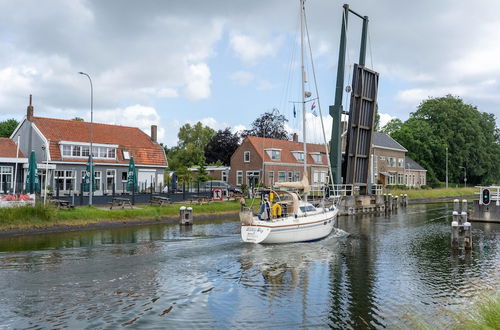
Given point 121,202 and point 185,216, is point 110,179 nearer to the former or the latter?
point 121,202

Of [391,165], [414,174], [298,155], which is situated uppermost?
[298,155]

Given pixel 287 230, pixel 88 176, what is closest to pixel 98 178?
A: pixel 88 176

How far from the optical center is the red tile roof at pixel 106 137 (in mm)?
39688

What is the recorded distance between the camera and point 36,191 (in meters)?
29.5

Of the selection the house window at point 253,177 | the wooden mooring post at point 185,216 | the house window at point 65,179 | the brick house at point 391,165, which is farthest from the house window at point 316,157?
the wooden mooring post at point 185,216

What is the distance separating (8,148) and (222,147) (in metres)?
40.4

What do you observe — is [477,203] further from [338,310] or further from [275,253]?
[338,310]

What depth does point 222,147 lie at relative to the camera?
74312mm

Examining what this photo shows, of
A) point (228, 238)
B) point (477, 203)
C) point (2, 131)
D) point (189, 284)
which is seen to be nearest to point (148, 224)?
point (228, 238)

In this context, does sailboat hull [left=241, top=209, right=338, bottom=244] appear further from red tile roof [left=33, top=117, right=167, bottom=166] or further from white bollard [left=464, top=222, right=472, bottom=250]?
red tile roof [left=33, top=117, right=167, bottom=166]

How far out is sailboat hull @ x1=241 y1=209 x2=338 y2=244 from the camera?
2106cm

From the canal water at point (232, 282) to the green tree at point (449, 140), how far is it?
193 ft

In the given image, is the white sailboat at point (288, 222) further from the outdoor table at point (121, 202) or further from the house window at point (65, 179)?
the house window at point (65, 179)

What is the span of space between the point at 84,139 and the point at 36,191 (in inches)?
482
